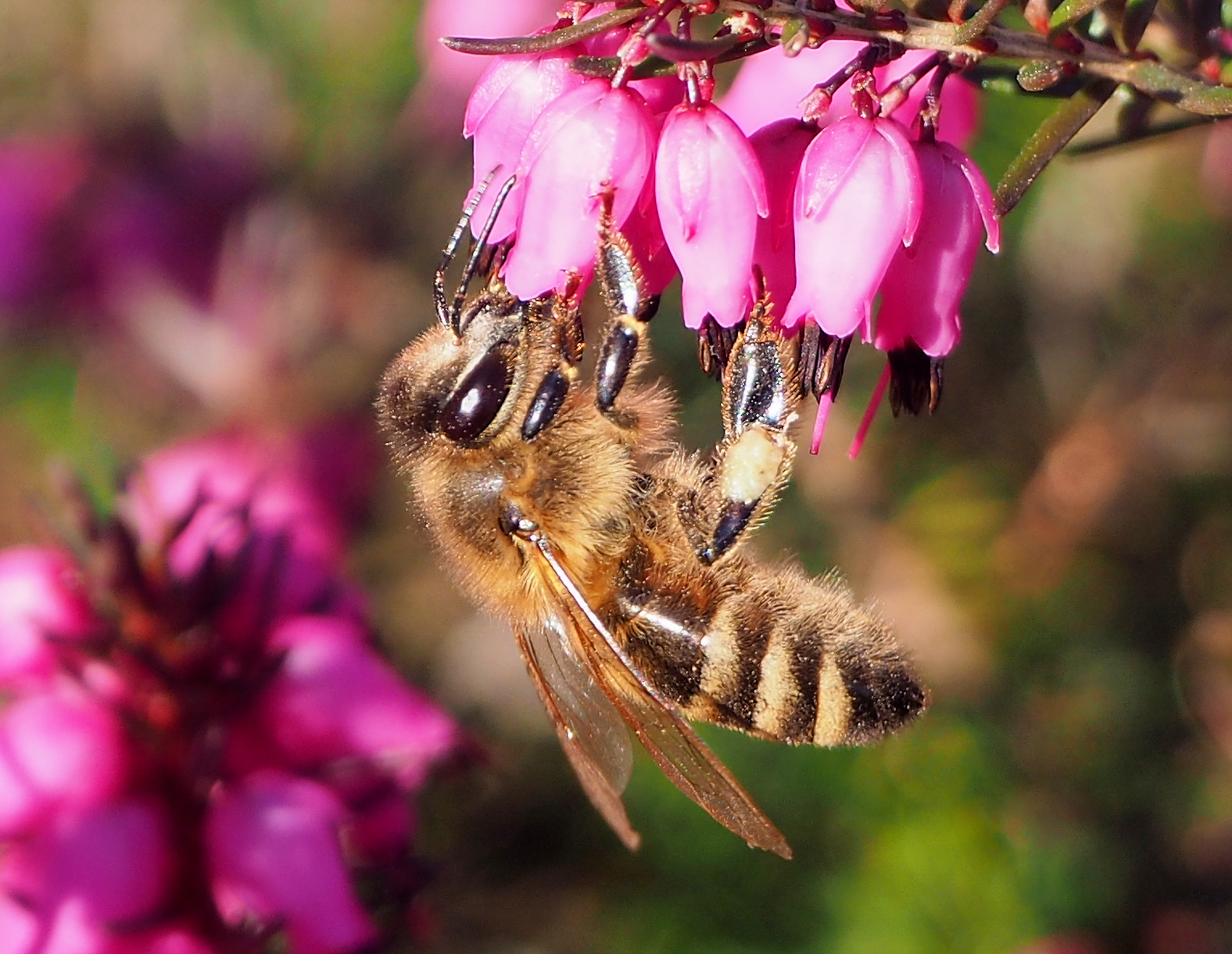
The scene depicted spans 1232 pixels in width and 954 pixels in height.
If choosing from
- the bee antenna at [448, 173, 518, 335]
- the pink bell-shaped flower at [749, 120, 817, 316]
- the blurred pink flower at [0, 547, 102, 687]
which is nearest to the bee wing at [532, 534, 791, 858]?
the bee antenna at [448, 173, 518, 335]

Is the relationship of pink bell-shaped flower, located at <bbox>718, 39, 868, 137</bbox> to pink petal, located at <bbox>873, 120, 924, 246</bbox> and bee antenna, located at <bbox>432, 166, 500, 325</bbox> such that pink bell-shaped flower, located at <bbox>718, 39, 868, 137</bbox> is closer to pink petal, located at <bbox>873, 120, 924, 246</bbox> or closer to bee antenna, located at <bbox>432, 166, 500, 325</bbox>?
pink petal, located at <bbox>873, 120, 924, 246</bbox>

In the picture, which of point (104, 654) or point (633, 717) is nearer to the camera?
point (633, 717)

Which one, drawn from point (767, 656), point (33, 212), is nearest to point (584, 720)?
point (767, 656)

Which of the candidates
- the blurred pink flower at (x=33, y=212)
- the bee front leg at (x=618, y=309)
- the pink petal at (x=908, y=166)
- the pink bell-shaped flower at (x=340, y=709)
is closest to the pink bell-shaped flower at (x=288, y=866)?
the pink bell-shaped flower at (x=340, y=709)

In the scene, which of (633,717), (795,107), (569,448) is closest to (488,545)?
(569,448)

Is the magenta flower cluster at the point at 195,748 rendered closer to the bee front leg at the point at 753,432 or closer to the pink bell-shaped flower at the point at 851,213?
the bee front leg at the point at 753,432

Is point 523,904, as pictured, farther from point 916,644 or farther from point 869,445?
point 869,445

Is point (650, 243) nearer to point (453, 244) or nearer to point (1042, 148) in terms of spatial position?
point (453, 244)
